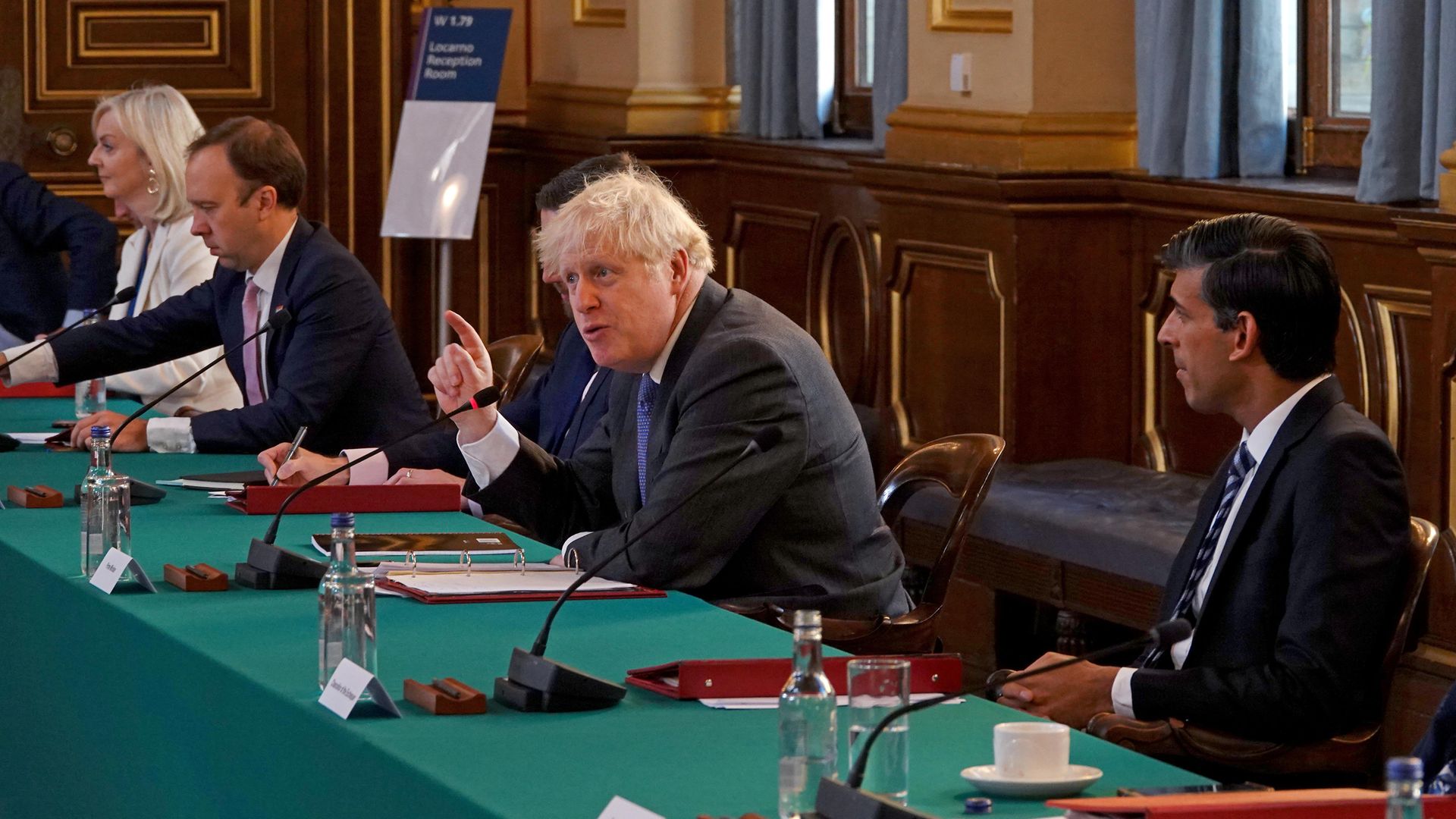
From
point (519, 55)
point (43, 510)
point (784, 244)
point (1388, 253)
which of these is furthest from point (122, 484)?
point (519, 55)

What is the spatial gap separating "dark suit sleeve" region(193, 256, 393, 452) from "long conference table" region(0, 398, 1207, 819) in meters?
0.54

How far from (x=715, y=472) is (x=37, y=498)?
133 centimetres

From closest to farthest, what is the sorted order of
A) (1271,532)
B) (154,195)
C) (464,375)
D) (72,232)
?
(1271,532), (464,375), (154,195), (72,232)

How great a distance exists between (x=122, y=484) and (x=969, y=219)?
9.33ft

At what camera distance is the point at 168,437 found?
13.9ft

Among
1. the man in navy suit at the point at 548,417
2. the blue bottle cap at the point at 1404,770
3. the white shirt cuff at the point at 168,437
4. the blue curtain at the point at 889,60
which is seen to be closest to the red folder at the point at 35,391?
the white shirt cuff at the point at 168,437

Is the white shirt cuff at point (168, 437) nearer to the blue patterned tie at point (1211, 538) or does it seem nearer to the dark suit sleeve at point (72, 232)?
the blue patterned tie at point (1211, 538)

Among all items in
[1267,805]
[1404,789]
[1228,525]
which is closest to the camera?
[1404,789]

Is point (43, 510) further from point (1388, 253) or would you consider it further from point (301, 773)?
point (1388, 253)

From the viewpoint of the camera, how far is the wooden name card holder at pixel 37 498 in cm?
360

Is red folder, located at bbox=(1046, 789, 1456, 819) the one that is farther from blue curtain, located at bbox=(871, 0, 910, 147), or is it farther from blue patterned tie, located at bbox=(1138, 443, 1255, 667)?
blue curtain, located at bbox=(871, 0, 910, 147)

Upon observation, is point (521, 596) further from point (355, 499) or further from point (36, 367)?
point (36, 367)

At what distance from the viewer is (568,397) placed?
4129 mm

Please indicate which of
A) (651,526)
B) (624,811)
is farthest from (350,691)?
(624,811)
